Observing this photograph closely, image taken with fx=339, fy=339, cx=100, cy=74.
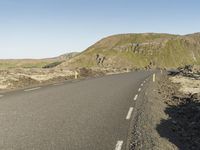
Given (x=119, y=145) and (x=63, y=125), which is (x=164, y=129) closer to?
(x=119, y=145)

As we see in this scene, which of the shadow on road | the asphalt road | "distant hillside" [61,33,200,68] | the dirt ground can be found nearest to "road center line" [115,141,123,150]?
the asphalt road

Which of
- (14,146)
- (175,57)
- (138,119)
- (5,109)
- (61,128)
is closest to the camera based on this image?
(14,146)

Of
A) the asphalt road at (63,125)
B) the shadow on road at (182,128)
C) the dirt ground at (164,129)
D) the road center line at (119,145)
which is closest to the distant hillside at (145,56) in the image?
the shadow on road at (182,128)

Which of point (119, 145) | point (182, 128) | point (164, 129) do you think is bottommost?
point (182, 128)

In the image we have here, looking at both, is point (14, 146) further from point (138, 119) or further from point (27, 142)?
point (138, 119)

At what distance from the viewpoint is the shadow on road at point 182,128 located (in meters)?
8.68

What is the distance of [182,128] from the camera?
10.6 meters

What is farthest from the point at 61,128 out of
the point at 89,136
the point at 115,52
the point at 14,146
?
the point at 115,52

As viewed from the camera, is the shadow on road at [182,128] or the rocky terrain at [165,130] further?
the shadow on road at [182,128]

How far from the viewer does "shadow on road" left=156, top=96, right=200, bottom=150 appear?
868 centimetres

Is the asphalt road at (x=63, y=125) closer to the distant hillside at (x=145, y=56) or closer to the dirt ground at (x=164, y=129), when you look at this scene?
the dirt ground at (x=164, y=129)

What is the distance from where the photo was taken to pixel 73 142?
8.03 metres

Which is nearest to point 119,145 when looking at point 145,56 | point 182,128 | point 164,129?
point 164,129

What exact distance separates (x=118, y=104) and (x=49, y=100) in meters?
3.27
